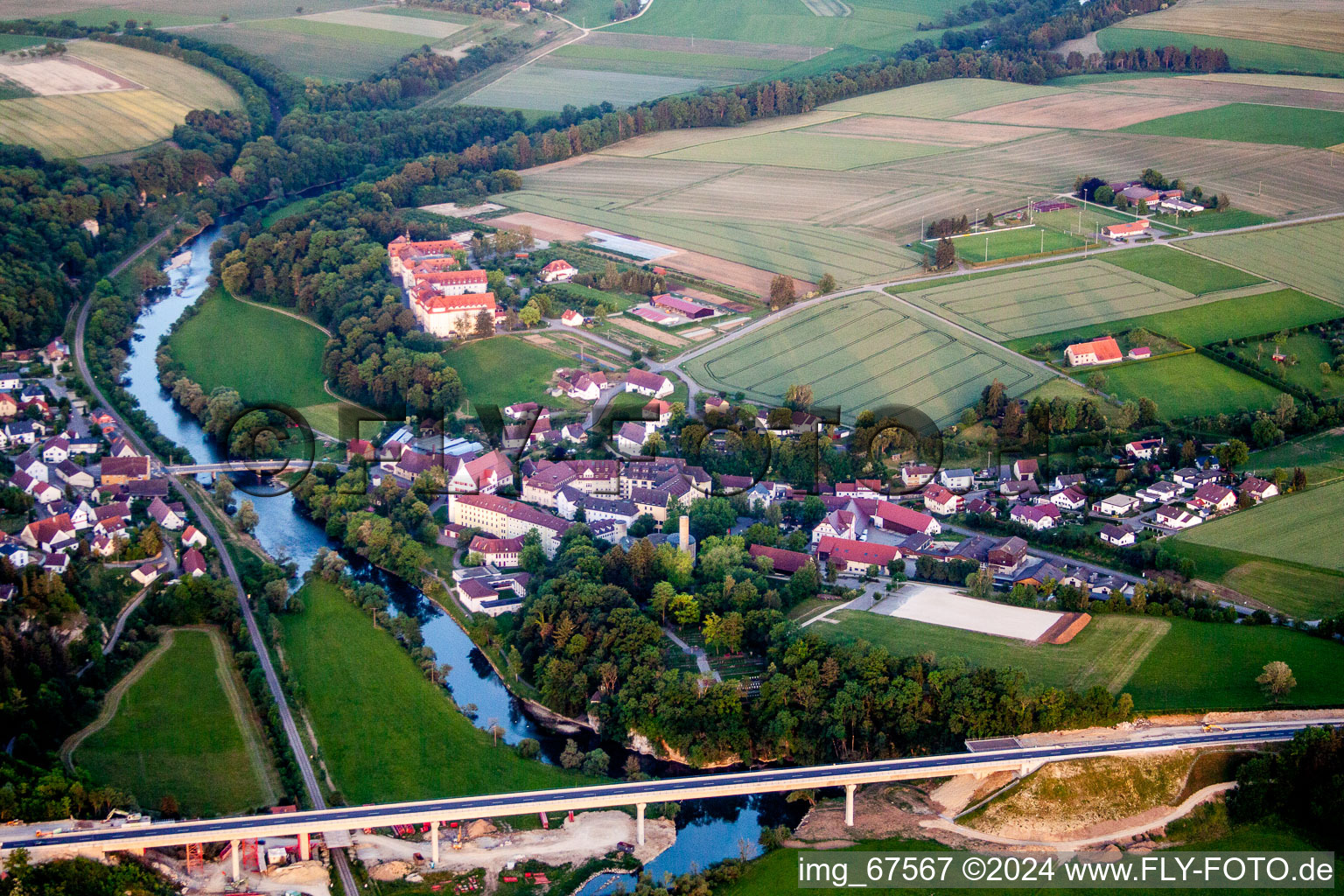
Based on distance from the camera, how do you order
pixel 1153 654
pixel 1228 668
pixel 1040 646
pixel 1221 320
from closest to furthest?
pixel 1228 668, pixel 1153 654, pixel 1040 646, pixel 1221 320

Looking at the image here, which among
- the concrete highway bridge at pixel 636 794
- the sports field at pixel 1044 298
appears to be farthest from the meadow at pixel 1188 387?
the concrete highway bridge at pixel 636 794

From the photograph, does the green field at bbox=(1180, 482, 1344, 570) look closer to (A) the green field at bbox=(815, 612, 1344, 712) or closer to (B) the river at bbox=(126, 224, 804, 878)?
(A) the green field at bbox=(815, 612, 1344, 712)

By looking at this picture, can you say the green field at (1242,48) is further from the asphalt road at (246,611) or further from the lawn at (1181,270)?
the asphalt road at (246,611)

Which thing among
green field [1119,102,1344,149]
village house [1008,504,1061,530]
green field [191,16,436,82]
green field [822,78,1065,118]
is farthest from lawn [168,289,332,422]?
green field [1119,102,1344,149]

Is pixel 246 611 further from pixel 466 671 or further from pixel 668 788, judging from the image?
pixel 668 788

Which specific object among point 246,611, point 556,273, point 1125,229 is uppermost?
point 1125,229

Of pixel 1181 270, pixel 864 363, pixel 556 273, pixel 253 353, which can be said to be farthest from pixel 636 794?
pixel 1181 270

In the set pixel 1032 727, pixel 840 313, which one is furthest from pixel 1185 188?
pixel 1032 727
